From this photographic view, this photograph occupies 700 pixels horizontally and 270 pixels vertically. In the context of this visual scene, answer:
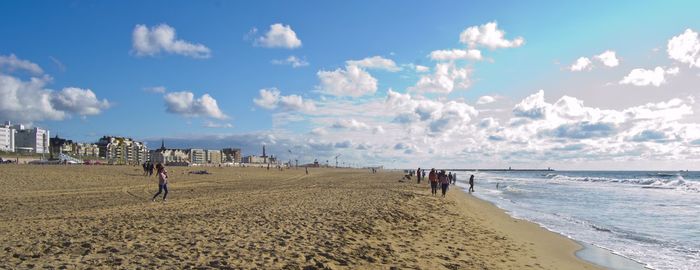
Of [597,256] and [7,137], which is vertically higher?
[7,137]

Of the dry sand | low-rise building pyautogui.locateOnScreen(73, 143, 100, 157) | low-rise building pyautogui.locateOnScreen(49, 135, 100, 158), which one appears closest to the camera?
the dry sand

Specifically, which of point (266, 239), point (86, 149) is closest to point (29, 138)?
point (86, 149)

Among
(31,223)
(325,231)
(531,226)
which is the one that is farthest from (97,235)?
(531,226)

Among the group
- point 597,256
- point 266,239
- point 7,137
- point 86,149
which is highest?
point 7,137

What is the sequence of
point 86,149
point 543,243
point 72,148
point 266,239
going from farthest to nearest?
point 86,149 → point 72,148 → point 543,243 → point 266,239

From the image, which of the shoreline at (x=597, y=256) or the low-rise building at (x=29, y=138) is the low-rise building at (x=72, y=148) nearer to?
the low-rise building at (x=29, y=138)

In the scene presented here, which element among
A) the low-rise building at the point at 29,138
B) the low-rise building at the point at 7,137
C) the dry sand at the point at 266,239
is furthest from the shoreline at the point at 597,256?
the low-rise building at the point at 29,138

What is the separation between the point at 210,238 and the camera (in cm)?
1012

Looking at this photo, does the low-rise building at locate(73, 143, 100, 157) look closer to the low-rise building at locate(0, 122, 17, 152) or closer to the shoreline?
the low-rise building at locate(0, 122, 17, 152)

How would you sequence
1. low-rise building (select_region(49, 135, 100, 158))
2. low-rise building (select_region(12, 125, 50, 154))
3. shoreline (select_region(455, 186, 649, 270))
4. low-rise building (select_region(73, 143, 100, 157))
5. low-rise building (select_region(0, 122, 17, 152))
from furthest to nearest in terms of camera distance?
low-rise building (select_region(12, 125, 50, 154)) → low-rise building (select_region(73, 143, 100, 157)) → low-rise building (select_region(0, 122, 17, 152)) → low-rise building (select_region(49, 135, 100, 158)) → shoreline (select_region(455, 186, 649, 270))

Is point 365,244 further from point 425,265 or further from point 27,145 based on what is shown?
point 27,145

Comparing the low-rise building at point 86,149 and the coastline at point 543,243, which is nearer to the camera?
the coastline at point 543,243

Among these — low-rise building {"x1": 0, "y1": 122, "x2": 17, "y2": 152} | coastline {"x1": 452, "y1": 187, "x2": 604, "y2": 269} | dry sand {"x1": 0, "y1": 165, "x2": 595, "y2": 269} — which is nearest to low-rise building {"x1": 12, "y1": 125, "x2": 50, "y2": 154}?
low-rise building {"x1": 0, "y1": 122, "x2": 17, "y2": 152}

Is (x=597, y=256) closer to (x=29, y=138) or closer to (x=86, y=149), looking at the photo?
(x=86, y=149)
